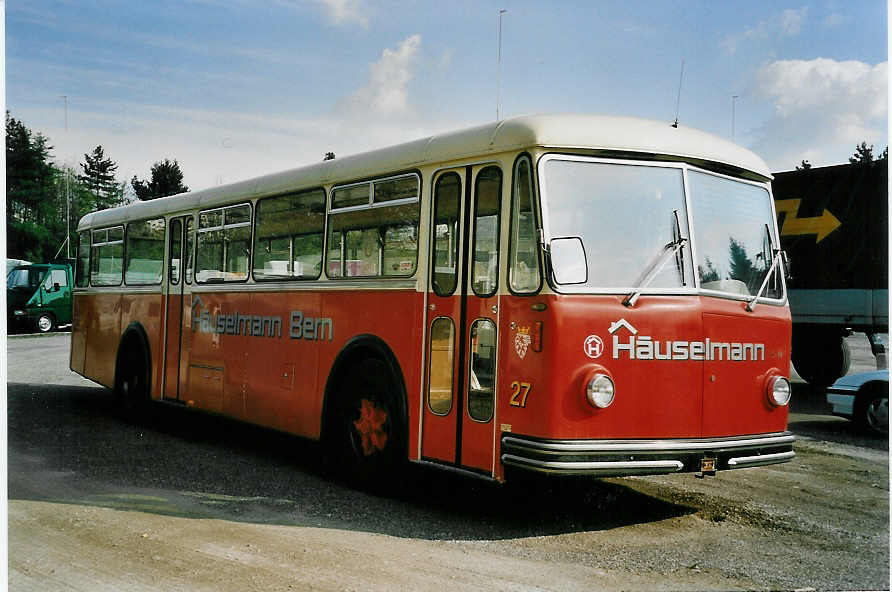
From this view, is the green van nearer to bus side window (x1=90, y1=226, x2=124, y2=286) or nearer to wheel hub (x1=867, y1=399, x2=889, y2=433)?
bus side window (x1=90, y1=226, x2=124, y2=286)

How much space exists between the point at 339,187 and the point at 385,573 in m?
3.82

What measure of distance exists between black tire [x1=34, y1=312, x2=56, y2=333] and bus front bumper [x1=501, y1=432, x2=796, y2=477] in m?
27.8

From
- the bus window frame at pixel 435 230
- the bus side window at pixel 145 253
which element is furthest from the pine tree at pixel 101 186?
the bus window frame at pixel 435 230

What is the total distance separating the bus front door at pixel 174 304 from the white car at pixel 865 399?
7518mm

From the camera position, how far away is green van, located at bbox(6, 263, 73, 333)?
2878 cm

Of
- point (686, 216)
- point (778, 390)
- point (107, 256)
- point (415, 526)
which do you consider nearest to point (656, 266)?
point (686, 216)

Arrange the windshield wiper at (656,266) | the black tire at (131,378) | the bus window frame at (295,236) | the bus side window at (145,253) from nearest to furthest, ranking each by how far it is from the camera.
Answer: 1. the windshield wiper at (656,266)
2. the bus window frame at (295,236)
3. the bus side window at (145,253)
4. the black tire at (131,378)

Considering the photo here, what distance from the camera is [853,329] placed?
13312 millimetres

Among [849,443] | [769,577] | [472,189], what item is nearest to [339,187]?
[472,189]

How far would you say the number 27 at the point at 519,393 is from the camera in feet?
19.2

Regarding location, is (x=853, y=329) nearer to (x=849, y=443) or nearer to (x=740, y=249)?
(x=849, y=443)

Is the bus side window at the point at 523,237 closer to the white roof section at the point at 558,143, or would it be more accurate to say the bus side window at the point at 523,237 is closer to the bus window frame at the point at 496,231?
the bus window frame at the point at 496,231

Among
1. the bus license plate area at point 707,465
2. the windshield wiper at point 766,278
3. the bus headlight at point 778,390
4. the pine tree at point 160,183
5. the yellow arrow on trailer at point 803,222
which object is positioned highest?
the pine tree at point 160,183

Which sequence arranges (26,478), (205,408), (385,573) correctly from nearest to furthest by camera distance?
1. (385,573)
2. (26,478)
3. (205,408)
